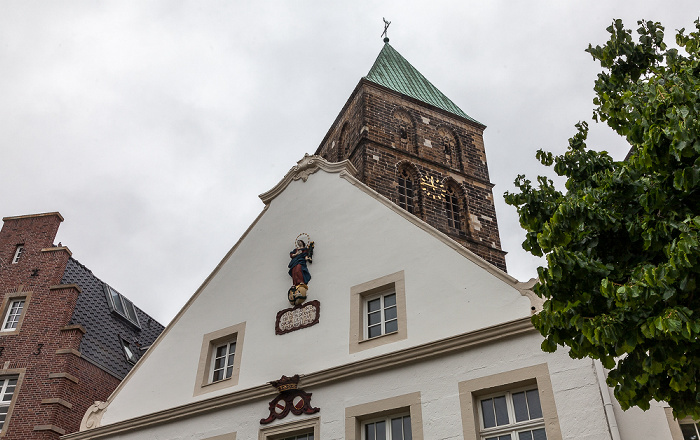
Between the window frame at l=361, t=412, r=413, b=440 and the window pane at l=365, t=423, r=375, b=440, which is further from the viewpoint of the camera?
the window pane at l=365, t=423, r=375, b=440

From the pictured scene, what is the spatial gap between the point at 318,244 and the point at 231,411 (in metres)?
3.72

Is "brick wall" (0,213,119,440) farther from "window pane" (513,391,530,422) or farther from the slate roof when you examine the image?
"window pane" (513,391,530,422)

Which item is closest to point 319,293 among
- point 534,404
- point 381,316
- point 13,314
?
point 381,316

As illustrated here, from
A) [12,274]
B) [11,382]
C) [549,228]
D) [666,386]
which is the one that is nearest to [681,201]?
[549,228]

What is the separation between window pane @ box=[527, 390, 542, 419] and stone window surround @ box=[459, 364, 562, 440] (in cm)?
16

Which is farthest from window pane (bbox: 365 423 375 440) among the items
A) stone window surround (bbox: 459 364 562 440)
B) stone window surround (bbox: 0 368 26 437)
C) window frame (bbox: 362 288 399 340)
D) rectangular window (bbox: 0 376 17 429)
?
rectangular window (bbox: 0 376 17 429)

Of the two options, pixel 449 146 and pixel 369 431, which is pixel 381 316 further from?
pixel 449 146

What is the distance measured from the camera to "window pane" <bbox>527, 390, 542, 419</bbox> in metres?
9.82

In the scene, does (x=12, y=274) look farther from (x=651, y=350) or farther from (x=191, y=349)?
(x=651, y=350)

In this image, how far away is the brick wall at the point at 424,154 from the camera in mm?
27531

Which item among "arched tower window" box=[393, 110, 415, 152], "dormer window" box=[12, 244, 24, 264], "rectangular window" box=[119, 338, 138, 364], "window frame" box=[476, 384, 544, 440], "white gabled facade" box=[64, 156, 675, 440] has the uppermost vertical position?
"arched tower window" box=[393, 110, 415, 152]

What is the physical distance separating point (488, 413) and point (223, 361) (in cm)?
607

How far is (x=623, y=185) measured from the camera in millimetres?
7445

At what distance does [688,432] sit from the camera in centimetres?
896
